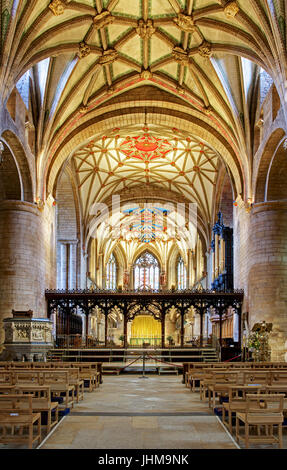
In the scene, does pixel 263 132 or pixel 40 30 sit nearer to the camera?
pixel 40 30

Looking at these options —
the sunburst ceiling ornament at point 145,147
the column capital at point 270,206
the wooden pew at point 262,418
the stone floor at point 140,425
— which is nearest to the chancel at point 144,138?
the column capital at point 270,206

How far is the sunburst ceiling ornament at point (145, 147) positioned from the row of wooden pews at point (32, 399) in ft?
66.5

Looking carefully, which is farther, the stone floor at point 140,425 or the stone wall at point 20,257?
the stone wall at point 20,257

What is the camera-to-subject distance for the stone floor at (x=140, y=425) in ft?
22.3

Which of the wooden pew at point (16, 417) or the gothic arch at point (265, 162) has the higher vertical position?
the gothic arch at point (265, 162)

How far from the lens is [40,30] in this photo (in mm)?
18109

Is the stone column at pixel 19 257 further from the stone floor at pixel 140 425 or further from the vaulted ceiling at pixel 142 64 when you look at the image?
the stone floor at pixel 140 425

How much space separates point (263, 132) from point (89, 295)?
11.8m

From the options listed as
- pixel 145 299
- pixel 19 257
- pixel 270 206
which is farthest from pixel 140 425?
pixel 145 299

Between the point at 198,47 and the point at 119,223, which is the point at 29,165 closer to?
the point at 198,47

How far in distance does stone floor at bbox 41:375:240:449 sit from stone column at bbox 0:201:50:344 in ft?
31.9

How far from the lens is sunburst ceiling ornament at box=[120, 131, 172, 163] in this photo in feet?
106
